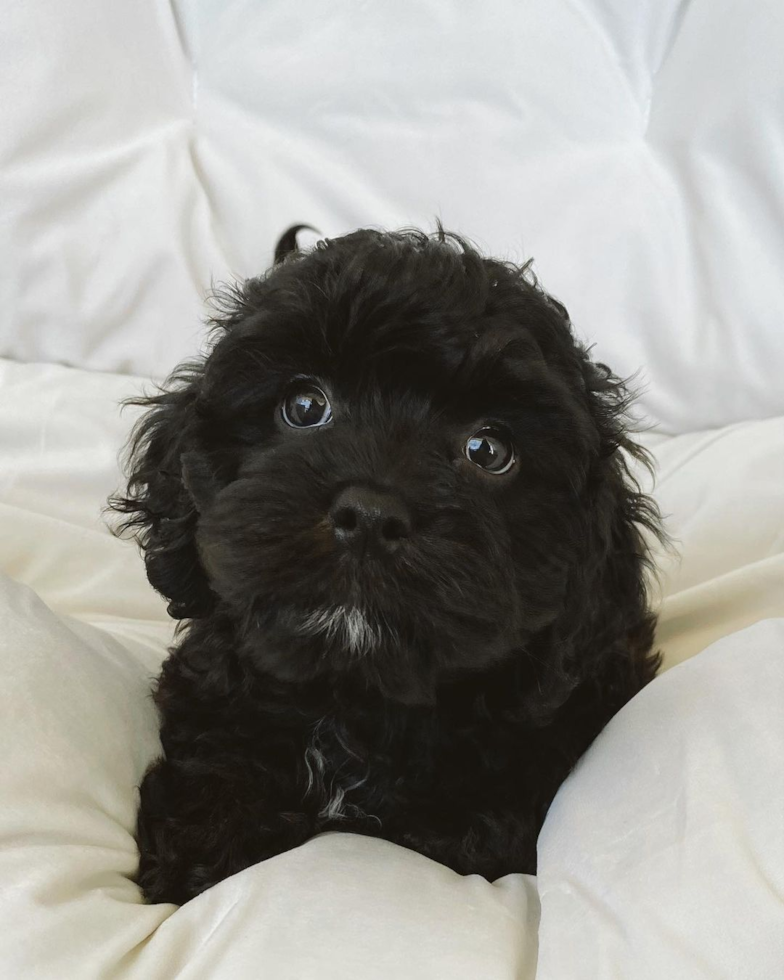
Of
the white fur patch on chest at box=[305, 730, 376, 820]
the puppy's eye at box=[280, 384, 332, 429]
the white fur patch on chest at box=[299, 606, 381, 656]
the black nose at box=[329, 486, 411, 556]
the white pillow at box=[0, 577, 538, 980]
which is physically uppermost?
the black nose at box=[329, 486, 411, 556]

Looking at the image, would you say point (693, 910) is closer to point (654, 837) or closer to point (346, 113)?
point (654, 837)

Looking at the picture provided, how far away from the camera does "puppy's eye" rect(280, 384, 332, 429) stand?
199 cm

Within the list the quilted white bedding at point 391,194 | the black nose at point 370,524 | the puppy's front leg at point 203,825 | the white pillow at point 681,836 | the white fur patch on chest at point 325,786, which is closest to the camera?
the white pillow at point 681,836

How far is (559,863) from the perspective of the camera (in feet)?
5.82

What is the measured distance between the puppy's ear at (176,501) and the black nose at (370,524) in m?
0.50

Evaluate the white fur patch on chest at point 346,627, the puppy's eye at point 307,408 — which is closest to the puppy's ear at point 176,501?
the puppy's eye at point 307,408

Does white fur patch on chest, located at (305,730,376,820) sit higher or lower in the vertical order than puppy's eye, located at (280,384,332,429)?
lower

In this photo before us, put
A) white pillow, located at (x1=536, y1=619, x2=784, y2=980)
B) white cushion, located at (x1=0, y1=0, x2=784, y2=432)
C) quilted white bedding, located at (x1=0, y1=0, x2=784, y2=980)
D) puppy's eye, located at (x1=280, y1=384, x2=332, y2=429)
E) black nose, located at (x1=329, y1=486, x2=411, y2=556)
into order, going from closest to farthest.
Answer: white pillow, located at (x1=536, y1=619, x2=784, y2=980) < black nose, located at (x1=329, y1=486, x2=411, y2=556) < puppy's eye, located at (x1=280, y1=384, x2=332, y2=429) < quilted white bedding, located at (x1=0, y1=0, x2=784, y2=980) < white cushion, located at (x1=0, y1=0, x2=784, y2=432)

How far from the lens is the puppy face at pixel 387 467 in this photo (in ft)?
5.40

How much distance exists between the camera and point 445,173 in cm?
372

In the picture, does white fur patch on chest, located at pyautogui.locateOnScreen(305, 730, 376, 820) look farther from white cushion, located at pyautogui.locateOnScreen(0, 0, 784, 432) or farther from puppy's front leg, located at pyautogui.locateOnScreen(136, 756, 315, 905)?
white cushion, located at pyautogui.locateOnScreen(0, 0, 784, 432)

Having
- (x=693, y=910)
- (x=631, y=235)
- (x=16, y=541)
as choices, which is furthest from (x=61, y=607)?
(x=631, y=235)

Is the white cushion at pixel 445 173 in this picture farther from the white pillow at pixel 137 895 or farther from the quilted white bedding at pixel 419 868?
the white pillow at pixel 137 895

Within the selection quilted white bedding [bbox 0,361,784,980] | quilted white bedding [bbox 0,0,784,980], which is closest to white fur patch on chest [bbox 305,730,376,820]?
quilted white bedding [bbox 0,361,784,980]
